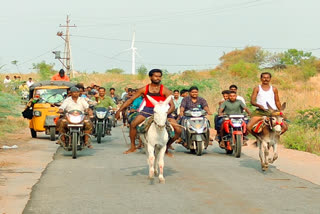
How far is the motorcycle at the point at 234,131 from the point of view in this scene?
1474 cm

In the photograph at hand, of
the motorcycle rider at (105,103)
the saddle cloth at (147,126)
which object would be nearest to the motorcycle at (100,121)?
the motorcycle rider at (105,103)

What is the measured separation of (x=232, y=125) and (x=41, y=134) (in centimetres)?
1009

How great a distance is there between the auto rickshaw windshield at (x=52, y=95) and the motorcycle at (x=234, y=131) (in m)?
7.21

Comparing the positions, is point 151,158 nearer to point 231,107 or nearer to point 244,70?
point 231,107

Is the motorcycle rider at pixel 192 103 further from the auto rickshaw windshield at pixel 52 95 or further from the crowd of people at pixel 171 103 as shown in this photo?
the auto rickshaw windshield at pixel 52 95

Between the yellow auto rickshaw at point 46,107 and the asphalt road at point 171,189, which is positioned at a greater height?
the yellow auto rickshaw at point 46,107

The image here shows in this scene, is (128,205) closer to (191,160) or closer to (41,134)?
(191,160)

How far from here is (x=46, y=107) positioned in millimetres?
19859

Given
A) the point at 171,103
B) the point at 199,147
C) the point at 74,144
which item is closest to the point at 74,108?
the point at 74,144

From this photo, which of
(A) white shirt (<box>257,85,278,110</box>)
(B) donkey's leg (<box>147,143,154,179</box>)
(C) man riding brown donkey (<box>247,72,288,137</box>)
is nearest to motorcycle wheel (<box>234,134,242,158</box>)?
(C) man riding brown donkey (<box>247,72,288,137</box>)

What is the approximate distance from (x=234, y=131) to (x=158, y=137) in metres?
4.65

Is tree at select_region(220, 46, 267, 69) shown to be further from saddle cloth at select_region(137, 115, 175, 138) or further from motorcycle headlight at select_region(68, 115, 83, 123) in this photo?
saddle cloth at select_region(137, 115, 175, 138)

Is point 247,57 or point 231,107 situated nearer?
point 231,107

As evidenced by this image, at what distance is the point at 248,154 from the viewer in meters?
16.2
